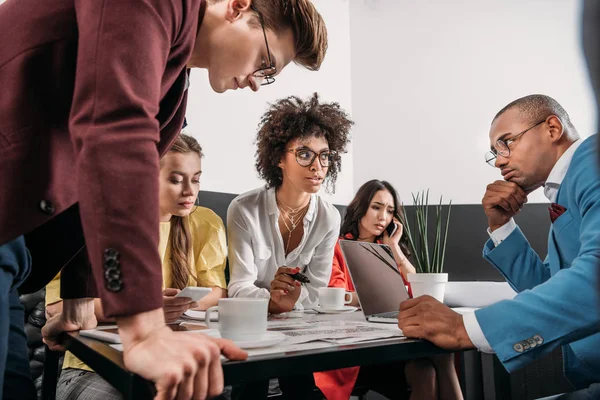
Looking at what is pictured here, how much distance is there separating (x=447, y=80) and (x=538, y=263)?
91.8 inches

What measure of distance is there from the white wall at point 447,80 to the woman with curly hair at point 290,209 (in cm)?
101

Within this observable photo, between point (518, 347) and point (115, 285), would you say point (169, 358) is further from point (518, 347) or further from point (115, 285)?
point (518, 347)

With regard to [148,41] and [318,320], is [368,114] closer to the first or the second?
[318,320]

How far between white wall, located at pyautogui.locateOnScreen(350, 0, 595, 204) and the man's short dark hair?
1.75m

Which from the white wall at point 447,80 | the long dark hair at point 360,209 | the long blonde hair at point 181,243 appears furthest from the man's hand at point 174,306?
→ the white wall at point 447,80

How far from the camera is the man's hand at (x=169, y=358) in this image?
0.51 m

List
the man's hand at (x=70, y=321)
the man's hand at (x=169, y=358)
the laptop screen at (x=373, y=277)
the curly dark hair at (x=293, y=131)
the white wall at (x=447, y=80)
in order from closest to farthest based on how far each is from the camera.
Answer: the man's hand at (x=169, y=358)
the man's hand at (x=70, y=321)
the laptop screen at (x=373, y=277)
the curly dark hair at (x=293, y=131)
the white wall at (x=447, y=80)

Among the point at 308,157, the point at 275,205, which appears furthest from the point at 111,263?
the point at 308,157

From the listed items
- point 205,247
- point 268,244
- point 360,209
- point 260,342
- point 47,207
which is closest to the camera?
point 47,207

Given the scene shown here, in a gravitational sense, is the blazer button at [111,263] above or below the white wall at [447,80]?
below

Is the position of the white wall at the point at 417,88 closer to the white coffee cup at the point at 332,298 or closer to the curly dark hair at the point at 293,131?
the curly dark hair at the point at 293,131

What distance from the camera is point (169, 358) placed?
0.51 metres

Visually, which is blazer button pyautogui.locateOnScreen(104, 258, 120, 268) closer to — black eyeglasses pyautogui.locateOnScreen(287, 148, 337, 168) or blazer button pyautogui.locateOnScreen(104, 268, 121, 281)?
blazer button pyautogui.locateOnScreen(104, 268, 121, 281)

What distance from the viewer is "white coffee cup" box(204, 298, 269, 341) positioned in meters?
0.83
